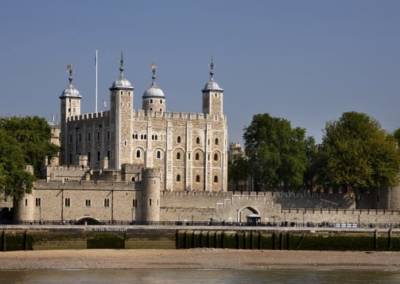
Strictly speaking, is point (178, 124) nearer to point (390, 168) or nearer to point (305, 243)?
point (390, 168)

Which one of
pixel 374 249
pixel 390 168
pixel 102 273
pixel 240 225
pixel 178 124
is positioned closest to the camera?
pixel 102 273

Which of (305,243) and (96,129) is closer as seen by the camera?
(305,243)

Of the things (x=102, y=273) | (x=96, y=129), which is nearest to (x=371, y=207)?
(x=96, y=129)

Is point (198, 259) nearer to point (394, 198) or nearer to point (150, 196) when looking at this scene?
point (150, 196)

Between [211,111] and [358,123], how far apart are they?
45.6 ft

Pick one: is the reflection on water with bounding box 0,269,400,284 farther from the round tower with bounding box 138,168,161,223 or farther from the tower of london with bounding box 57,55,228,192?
the tower of london with bounding box 57,55,228,192

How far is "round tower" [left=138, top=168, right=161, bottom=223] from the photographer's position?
9644 centimetres

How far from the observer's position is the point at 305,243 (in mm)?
81375

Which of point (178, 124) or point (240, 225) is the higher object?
point (178, 124)

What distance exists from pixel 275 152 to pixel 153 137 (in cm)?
986

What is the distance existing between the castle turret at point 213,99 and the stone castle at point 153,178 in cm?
10

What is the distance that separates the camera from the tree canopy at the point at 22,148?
9169 cm

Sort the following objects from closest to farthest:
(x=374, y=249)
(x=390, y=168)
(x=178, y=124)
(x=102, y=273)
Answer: (x=102, y=273)
(x=374, y=249)
(x=390, y=168)
(x=178, y=124)

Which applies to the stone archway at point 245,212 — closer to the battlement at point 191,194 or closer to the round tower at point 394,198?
the battlement at point 191,194
